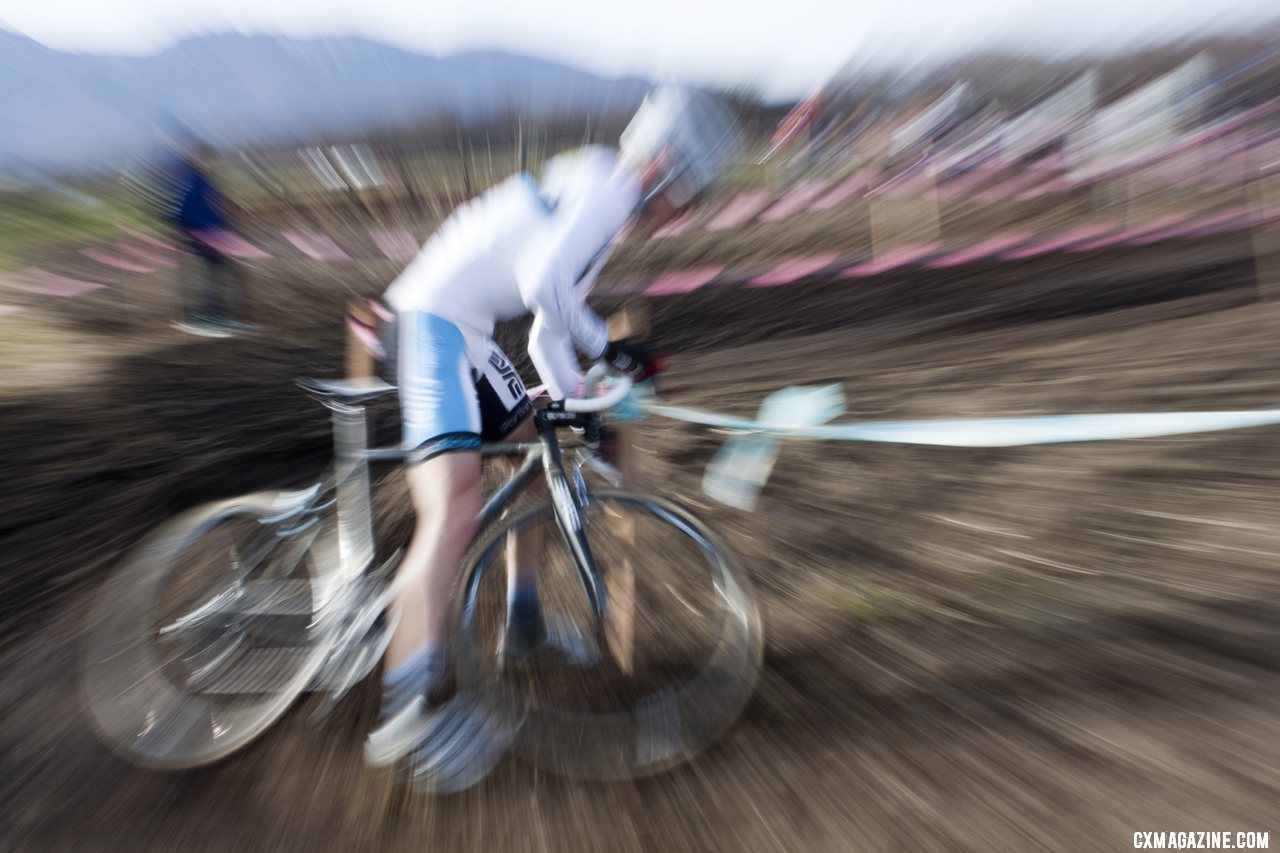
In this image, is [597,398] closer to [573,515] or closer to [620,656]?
[573,515]

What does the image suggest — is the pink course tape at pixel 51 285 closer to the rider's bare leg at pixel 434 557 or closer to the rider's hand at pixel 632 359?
the rider's bare leg at pixel 434 557

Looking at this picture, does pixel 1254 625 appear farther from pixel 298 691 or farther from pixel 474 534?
pixel 298 691

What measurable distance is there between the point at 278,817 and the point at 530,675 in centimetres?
80

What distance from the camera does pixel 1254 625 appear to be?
2.75m

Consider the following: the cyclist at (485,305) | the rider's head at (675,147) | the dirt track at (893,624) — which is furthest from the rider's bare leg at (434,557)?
the rider's head at (675,147)

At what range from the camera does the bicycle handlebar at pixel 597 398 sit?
2.30 metres

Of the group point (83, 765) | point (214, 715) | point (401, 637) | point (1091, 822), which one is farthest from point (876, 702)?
point (83, 765)

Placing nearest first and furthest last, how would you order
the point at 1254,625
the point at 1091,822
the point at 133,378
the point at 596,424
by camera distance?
the point at 1091,822
the point at 596,424
the point at 1254,625
the point at 133,378

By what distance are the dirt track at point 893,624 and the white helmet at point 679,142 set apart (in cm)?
164

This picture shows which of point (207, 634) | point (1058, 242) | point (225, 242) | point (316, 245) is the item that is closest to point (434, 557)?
point (207, 634)

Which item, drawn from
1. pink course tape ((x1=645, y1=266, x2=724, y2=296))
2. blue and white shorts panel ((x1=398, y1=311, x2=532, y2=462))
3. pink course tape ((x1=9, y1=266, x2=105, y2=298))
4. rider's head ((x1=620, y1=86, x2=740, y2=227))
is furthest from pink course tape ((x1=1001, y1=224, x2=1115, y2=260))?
pink course tape ((x1=9, y1=266, x2=105, y2=298))

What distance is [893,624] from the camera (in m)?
3.07

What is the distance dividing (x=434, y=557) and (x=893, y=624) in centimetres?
175

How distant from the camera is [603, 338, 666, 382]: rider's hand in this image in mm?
2449
